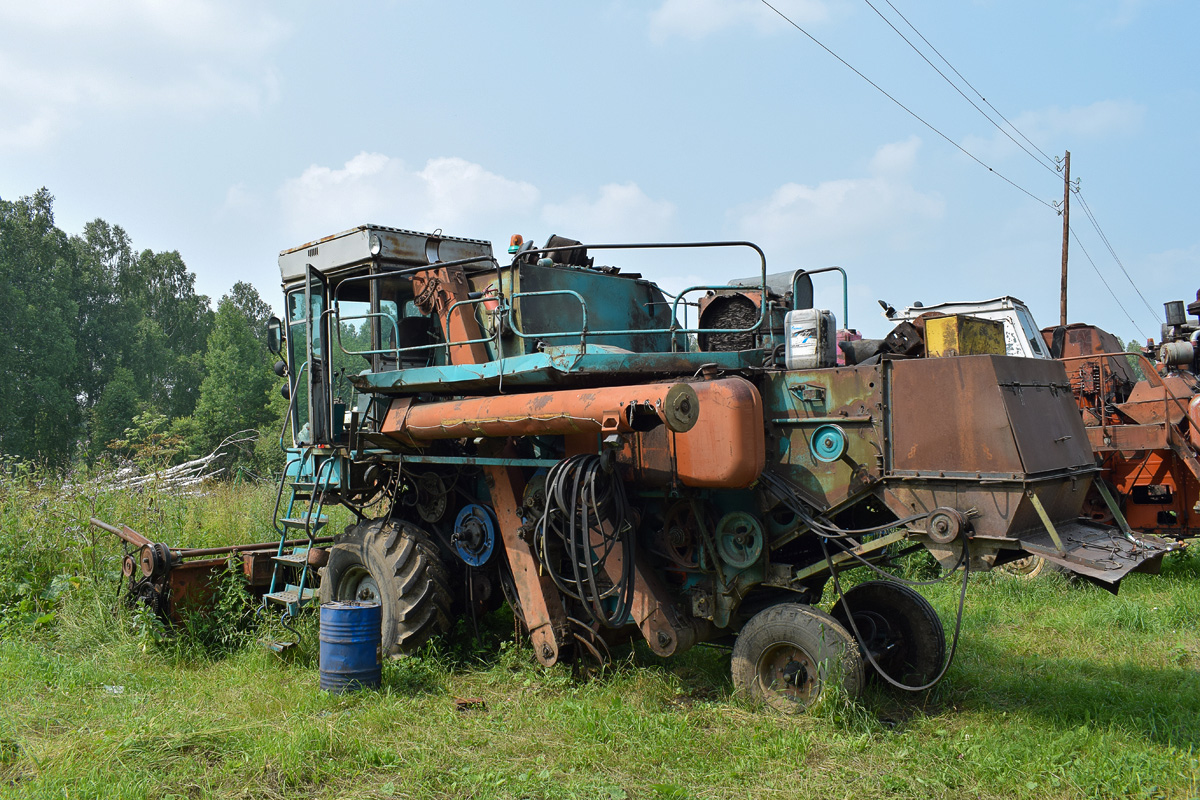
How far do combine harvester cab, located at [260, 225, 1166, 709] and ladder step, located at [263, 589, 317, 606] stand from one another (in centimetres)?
2

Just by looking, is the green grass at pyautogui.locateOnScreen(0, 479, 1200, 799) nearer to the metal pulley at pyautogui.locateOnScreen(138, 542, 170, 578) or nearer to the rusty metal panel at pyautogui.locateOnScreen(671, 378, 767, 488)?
the metal pulley at pyautogui.locateOnScreen(138, 542, 170, 578)

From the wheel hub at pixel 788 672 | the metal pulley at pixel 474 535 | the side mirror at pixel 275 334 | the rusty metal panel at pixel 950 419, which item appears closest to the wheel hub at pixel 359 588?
the metal pulley at pixel 474 535

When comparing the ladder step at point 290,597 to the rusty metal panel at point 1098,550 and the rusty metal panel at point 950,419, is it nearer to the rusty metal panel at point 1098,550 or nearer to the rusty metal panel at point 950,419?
the rusty metal panel at point 950,419

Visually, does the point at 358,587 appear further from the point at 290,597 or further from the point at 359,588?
the point at 290,597

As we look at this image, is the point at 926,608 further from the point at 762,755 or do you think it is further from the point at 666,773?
the point at 666,773

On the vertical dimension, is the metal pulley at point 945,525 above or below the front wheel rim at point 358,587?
above

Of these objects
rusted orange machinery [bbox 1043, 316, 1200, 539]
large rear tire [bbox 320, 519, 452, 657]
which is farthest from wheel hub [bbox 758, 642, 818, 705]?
rusted orange machinery [bbox 1043, 316, 1200, 539]

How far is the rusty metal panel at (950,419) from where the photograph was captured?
4.68m

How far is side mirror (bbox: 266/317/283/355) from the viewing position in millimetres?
8164

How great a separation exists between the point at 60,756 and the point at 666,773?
330 cm

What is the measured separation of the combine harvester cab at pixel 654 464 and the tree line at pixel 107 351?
24.5 m

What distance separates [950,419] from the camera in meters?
4.81

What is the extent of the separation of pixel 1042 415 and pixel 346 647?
4.85 meters

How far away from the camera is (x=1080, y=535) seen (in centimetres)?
504
